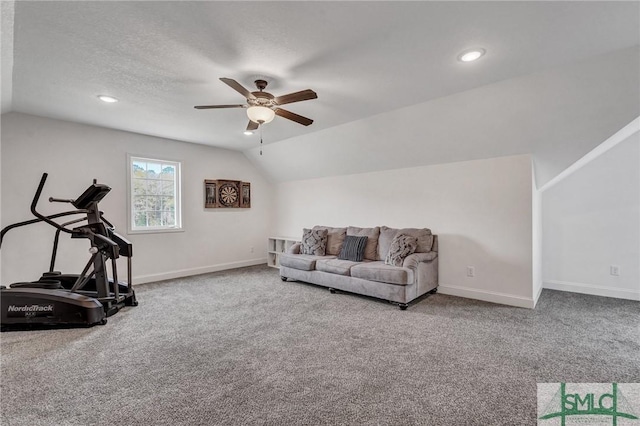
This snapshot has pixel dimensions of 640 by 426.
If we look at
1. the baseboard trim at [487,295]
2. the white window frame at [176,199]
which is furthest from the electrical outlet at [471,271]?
the white window frame at [176,199]

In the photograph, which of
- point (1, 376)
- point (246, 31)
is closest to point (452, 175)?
point (246, 31)

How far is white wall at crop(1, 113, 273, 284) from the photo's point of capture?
3842mm

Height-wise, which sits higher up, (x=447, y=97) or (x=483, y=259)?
(x=447, y=97)

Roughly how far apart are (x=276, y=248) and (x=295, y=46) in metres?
4.59

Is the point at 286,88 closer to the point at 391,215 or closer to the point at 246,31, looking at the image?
the point at 246,31

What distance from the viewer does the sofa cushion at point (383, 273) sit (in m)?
3.58

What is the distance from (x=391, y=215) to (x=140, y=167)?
4.41 meters

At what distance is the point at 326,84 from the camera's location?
3.00m

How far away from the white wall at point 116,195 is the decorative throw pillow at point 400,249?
3536mm

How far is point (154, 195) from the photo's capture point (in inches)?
205

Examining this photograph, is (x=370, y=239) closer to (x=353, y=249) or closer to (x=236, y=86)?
(x=353, y=249)

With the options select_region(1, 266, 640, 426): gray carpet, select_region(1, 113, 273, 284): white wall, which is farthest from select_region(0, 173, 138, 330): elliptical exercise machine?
select_region(1, 113, 273, 284): white wall

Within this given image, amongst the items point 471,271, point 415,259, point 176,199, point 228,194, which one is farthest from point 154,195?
point 471,271

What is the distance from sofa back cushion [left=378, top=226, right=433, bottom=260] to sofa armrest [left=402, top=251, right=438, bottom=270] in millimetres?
163
